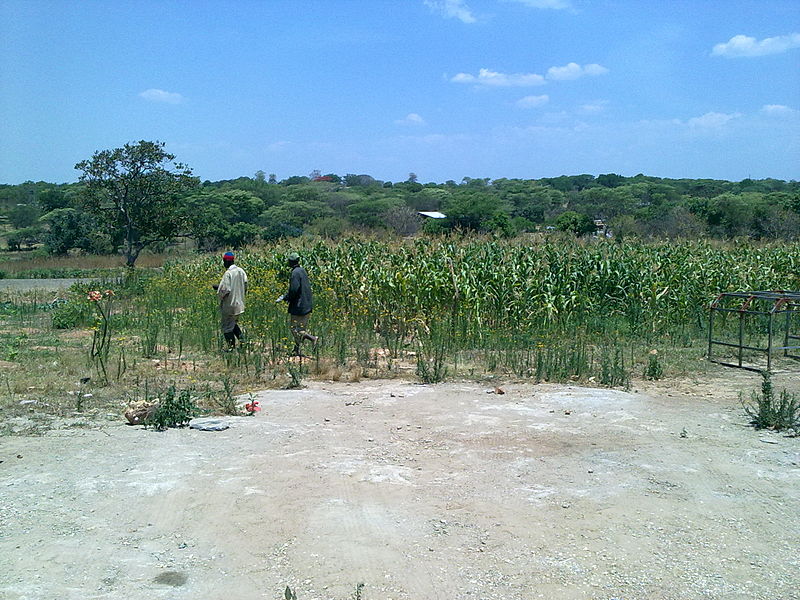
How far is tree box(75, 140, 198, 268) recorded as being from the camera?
28.1 metres

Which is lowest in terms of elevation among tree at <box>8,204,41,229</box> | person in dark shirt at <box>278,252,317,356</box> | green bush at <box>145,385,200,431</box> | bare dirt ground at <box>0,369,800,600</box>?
bare dirt ground at <box>0,369,800,600</box>

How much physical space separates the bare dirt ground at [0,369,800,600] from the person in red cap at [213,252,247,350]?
4.14 meters

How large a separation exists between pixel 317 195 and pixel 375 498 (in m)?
81.0

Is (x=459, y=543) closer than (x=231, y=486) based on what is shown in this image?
Yes

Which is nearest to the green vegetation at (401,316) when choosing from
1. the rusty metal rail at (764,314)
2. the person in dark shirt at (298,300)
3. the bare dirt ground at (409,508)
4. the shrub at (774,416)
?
the person in dark shirt at (298,300)

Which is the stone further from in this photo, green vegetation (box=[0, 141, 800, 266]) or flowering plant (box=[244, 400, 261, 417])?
green vegetation (box=[0, 141, 800, 266])

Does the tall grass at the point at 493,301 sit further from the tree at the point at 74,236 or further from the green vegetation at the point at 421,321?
the tree at the point at 74,236

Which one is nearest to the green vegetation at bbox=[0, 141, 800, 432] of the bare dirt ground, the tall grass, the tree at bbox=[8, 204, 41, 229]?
the tall grass

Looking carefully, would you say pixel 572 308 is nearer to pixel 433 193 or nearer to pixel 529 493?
pixel 529 493

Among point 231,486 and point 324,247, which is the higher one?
point 324,247

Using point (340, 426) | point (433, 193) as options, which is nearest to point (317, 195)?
point (433, 193)

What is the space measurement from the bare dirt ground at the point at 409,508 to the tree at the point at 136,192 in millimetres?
22017

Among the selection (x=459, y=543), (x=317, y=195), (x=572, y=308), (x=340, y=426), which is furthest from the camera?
(x=317, y=195)

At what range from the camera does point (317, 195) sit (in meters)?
85.5
